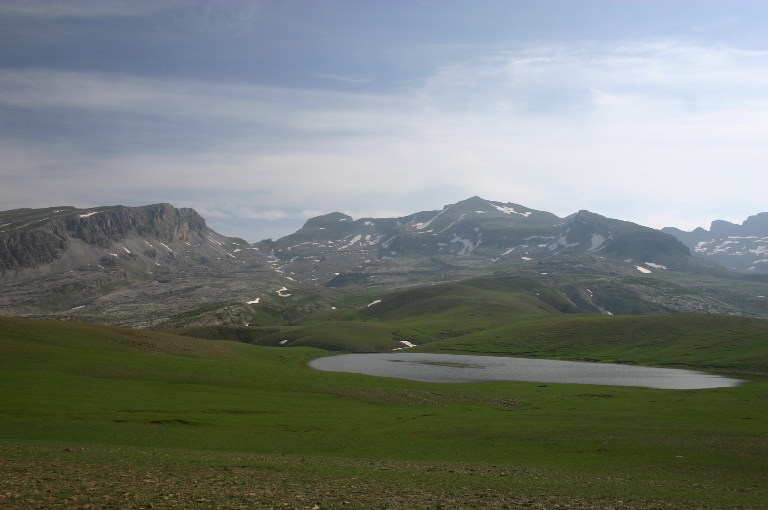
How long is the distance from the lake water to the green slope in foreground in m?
18.3

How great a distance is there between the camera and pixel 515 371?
13038cm

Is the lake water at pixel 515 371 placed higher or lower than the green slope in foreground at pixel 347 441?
lower

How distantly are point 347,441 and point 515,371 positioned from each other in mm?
91185

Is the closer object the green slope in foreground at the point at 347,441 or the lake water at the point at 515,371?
the green slope in foreground at the point at 347,441

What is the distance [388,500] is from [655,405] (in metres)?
57.3

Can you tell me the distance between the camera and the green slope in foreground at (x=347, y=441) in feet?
87.7

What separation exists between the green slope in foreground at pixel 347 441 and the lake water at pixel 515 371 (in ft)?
60.1

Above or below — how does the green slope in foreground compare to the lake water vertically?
above

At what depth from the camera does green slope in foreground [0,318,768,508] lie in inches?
1053

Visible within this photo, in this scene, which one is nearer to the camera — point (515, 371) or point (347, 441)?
point (347, 441)

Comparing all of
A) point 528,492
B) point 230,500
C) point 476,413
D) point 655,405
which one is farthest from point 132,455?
point 655,405

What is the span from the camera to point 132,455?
3472cm

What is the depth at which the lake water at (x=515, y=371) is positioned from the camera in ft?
368

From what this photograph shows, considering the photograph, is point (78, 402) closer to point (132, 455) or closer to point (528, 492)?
point (132, 455)
